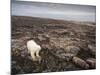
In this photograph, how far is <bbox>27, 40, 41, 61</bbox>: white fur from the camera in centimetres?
194

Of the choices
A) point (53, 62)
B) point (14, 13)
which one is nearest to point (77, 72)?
point (53, 62)

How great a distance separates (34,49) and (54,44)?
Answer: 25 cm

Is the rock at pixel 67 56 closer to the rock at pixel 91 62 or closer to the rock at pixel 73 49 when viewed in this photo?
the rock at pixel 73 49

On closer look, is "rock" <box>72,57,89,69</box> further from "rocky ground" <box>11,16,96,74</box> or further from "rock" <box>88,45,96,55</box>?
"rock" <box>88,45,96,55</box>

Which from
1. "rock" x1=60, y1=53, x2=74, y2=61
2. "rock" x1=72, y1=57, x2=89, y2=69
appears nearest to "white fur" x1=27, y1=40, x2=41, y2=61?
"rock" x1=60, y1=53, x2=74, y2=61

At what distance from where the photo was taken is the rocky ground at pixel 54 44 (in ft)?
6.25

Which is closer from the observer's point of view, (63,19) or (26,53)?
(26,53)

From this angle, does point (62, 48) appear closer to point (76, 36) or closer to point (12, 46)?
point (76, 36)

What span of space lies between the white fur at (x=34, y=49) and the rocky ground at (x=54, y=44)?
0.04 meters

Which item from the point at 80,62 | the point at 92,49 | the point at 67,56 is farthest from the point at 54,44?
the point at 92,49

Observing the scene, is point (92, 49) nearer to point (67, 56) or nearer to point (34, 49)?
point (67, 56)

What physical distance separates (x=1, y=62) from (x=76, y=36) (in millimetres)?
954

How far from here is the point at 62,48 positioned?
6.70 ft

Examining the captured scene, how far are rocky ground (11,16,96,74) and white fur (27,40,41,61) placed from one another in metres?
0.04
